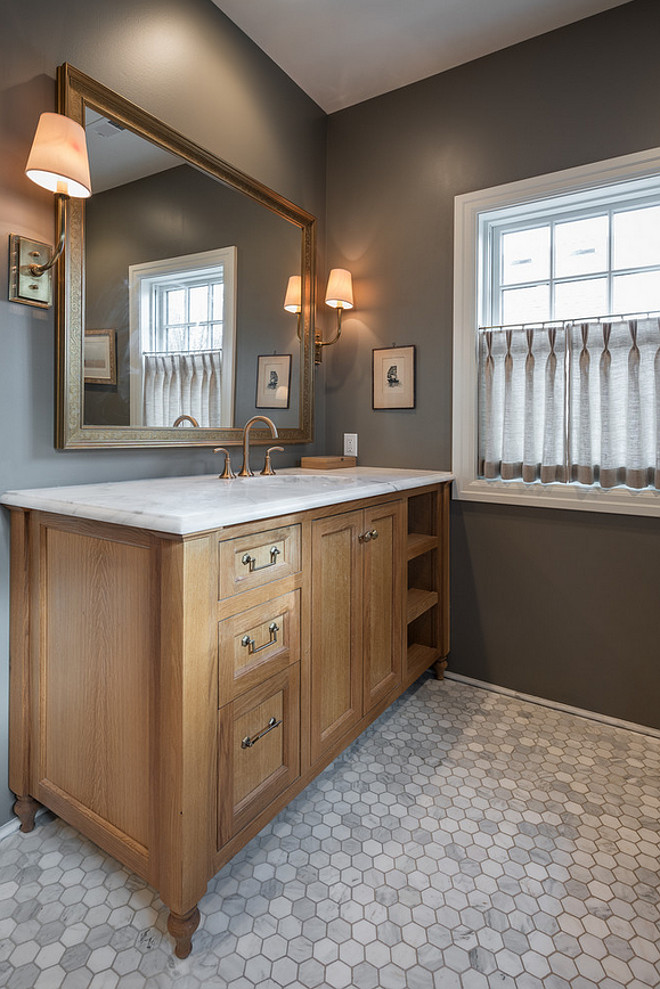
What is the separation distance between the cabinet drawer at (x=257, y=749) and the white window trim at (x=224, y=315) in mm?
947

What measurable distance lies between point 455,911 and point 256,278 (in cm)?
216

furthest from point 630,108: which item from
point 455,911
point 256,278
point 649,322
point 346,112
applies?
point 455,911

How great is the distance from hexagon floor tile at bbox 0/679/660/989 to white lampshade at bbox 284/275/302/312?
1.87m

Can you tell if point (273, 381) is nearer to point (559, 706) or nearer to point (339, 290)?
point (339, 290)

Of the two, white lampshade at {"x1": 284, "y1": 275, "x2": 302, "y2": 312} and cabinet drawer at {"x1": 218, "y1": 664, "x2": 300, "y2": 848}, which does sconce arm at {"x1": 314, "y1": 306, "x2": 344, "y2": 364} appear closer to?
white lampshade at {"x1": 284, "y1": 275, "x2": 302, "y2": 312}

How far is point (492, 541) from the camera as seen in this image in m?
2.32

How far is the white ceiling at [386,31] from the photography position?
197cm

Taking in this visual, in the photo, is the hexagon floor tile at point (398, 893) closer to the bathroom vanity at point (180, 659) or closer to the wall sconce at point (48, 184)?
the bathroom vanity at point (180, 659)

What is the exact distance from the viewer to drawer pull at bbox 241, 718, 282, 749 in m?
1.28

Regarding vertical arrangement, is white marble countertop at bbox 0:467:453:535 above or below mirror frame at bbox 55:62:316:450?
below

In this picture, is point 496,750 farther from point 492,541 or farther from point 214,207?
point 214,207

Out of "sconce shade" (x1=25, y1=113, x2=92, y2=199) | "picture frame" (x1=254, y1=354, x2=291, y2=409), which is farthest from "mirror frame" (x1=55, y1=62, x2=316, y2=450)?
"picture frame" (x1=254, y1=354, x2=291, y2=409)

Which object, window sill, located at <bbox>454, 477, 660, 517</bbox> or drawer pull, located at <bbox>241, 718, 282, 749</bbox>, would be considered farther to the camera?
window sill, located at <bbox>454, 477, 660, 517</bbox>

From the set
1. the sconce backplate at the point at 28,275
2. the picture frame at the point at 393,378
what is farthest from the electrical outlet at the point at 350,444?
the sconce backplate at the point at 28,275
